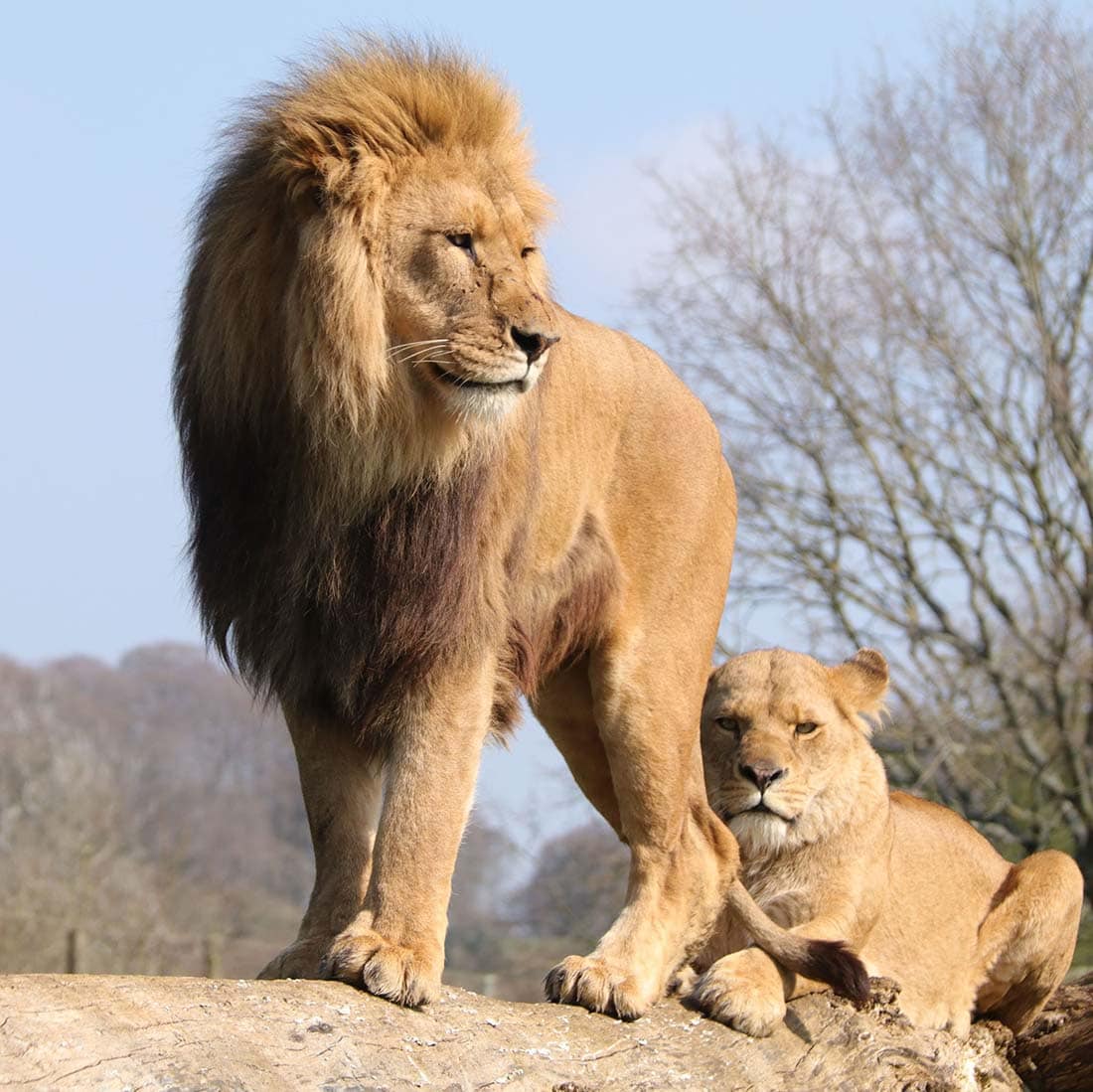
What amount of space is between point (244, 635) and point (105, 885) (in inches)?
832

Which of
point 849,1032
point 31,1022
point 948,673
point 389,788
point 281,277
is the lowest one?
point 31,1022

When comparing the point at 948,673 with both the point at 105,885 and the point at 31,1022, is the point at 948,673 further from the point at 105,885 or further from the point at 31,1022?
the point at 105,885

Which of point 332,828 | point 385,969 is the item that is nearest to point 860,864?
point 332,828

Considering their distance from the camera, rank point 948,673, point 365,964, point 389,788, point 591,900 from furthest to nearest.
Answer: point 591,900 → point 948,673 → point 389,788 → point 365,964

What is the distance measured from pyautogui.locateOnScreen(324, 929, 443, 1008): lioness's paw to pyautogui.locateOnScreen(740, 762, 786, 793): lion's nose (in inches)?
55.6

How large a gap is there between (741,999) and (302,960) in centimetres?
98

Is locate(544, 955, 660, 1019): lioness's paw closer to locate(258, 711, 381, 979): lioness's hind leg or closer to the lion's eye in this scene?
locate(258, 711, 381, 979): lioness's hind leg

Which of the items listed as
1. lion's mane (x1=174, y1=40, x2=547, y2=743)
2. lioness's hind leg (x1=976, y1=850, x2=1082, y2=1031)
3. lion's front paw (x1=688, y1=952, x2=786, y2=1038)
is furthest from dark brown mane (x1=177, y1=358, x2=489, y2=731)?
lioness's hind leg (x1=976, y1=850, x2=1082, y2=1031)

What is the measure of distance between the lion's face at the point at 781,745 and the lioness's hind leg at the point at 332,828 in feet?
3.76

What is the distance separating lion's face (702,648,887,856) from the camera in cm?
450

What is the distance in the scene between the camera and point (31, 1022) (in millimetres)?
2646

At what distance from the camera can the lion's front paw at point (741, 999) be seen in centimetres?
391

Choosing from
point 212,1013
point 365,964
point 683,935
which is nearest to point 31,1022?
point 212,1013

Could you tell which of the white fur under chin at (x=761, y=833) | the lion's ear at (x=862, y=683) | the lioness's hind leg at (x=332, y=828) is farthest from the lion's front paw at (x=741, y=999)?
the lion's ear at (x=862, y=683)
